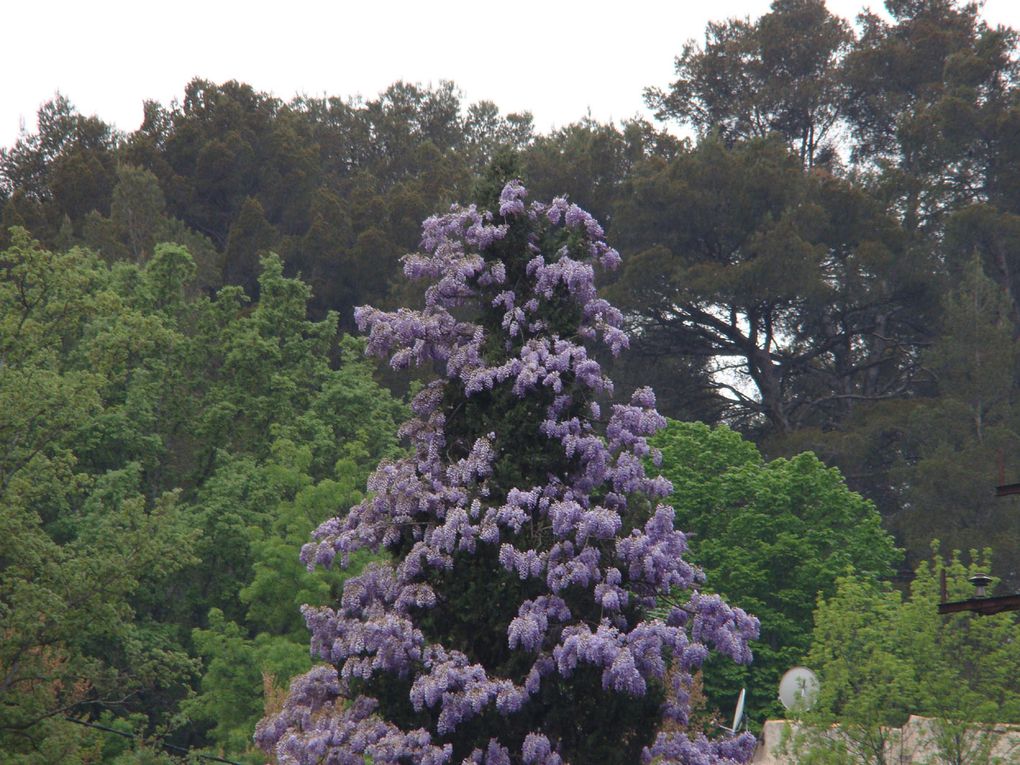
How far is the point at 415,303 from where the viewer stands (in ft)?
194

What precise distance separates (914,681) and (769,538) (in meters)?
19.2

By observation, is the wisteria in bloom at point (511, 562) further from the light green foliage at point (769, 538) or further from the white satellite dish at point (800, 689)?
the light green foliage at point (769, 538)

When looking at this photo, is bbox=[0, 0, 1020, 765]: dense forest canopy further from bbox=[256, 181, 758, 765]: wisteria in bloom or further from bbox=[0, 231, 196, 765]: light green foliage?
bbox=[256, 181, 758, 765]: wisteria in bloom

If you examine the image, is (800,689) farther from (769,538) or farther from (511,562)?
(769,538)

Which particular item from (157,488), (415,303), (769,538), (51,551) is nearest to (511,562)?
(51,551)

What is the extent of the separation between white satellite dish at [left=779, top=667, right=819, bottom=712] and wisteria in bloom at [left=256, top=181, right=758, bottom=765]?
8.56 meters

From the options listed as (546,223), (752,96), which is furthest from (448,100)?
(546,223)

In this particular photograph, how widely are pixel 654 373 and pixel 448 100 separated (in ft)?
102

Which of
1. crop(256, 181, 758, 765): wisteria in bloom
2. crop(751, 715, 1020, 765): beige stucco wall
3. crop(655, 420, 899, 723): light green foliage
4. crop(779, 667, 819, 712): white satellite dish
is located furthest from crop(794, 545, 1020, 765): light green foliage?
crop(655, 420, 899, 723): light green foliage

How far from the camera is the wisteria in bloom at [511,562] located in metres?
19.6

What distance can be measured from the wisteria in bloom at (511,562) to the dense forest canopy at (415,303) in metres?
1.88

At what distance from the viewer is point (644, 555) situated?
2003 centimetres

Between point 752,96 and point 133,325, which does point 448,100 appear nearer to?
point 752,96

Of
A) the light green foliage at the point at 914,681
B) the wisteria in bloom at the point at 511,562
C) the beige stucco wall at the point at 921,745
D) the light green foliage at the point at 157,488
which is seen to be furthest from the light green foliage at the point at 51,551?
the light green foliage at the point at 914,681
